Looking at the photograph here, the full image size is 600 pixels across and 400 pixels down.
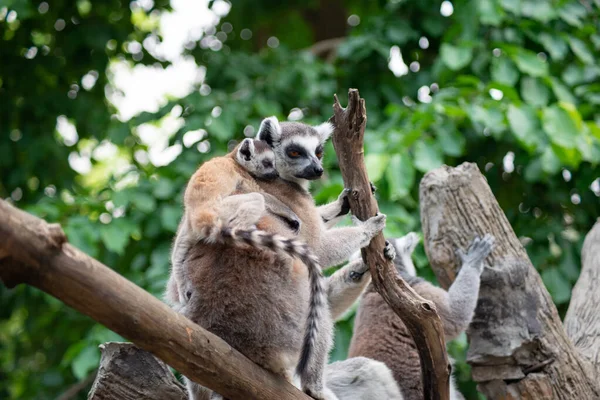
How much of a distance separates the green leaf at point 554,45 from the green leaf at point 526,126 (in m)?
1.12

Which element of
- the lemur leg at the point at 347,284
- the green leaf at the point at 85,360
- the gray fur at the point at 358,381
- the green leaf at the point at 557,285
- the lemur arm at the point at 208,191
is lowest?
the green leaf at the point at 85,360

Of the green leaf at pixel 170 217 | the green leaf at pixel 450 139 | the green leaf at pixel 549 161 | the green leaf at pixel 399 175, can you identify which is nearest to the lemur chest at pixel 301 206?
the green leaf at pixel 399 175

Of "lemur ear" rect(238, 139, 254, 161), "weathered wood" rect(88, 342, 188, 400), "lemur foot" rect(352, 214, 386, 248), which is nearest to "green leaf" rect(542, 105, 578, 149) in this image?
"lemur foot" rect(352, 214, 386, 248)

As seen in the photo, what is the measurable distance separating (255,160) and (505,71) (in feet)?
10.3

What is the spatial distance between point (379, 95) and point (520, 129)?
86.7 inches

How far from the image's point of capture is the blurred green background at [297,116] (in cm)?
595

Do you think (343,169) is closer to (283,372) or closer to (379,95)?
(283,372)

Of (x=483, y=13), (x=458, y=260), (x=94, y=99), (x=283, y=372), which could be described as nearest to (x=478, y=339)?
(x=458, y=260)

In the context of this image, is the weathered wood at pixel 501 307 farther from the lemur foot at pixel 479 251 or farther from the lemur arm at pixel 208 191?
the lemur arm at pixel 208 191

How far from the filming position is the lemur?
5.24 m

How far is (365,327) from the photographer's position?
18.5 feet

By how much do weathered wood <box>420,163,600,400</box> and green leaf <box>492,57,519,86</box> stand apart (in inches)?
56.3

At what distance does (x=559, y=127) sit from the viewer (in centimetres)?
573

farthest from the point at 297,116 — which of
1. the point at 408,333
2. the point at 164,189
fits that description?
the point at 408,333
